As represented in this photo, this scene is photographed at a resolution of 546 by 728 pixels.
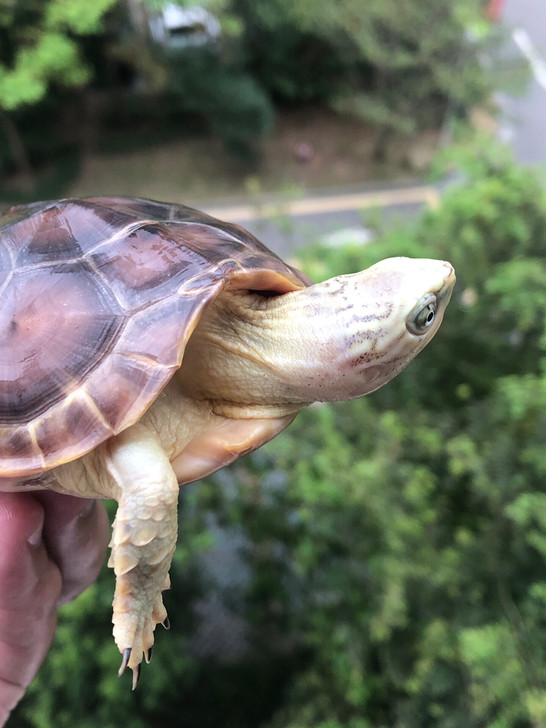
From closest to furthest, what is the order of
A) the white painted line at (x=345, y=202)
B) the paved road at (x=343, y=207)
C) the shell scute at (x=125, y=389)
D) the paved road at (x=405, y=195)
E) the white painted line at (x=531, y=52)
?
the shell scute at (x=125, y=389) → the paved road at (x=405, y=195) → the paved road at (x=343, y=207) → the white painted line at (x=345, y=202) → the white painted line at (x=531, y=52)

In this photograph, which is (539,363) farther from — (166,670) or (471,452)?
(166,670)

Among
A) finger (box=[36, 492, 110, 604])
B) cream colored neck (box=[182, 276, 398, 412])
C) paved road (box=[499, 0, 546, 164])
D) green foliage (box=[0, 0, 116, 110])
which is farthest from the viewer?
paved road (box=[499, 0, 546, 164])

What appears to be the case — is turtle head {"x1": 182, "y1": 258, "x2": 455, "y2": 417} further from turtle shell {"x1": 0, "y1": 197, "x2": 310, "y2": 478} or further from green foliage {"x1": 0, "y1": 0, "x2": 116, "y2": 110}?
green foliage {"x1": 0, "y1": 0, "x2": 116, "y2": 110}

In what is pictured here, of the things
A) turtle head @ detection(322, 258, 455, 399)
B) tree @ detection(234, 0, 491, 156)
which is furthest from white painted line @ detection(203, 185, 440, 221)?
turtle head @ detection(322, 258, 455, 399)

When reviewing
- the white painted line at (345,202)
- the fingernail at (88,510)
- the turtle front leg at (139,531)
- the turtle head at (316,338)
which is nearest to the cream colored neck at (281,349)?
the turtle head at (316,338)

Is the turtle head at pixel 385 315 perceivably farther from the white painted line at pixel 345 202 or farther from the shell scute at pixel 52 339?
the white painted line at pixel 345 202

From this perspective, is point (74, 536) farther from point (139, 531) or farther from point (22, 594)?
point (139, 531)

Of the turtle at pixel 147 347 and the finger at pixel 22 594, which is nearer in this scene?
the turtle at pixel 147 347
